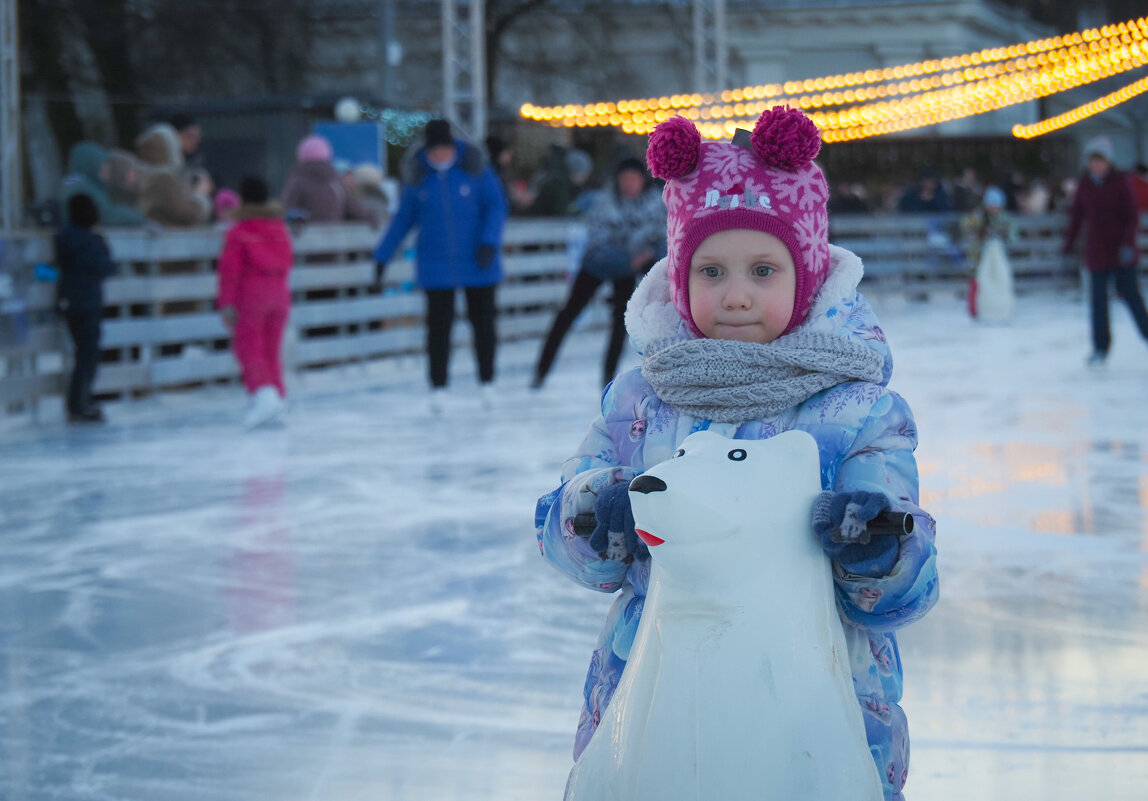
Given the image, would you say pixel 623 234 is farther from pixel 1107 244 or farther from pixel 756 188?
pixel 756 188

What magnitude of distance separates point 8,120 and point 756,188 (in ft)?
24.2

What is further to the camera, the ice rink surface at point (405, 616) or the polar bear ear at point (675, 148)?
the ice rink surface at point (405, 616)

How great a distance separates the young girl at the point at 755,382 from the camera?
1604 millimetres

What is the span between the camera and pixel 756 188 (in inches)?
66.2

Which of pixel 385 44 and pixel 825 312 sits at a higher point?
pixel 385 44

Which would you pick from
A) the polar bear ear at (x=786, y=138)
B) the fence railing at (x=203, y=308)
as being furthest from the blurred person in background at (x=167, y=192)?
the polar bear ear at (x=786, y=138)

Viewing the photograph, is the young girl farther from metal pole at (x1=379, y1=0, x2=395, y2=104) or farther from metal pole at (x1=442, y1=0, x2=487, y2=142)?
metal pole at (x1=379, y1=0, x2=395, y2=104)

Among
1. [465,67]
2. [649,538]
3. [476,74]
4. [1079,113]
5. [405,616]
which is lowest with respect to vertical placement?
[405,616]

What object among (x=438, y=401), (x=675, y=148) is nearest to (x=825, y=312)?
(x=675, y=148)

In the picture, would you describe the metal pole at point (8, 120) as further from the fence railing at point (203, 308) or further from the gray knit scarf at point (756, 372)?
the gray knit scarf at point (756, 372)

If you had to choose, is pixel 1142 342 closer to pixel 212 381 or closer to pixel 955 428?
pixel 955 428

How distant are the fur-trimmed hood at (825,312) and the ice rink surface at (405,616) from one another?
41.8 inches

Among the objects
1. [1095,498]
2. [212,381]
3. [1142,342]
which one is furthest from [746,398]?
[1142,342]

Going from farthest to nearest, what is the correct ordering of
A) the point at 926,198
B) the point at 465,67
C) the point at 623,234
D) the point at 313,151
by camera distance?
the point at 926,198, the point at 465,67, the point at 313,151, the point at 623,234
